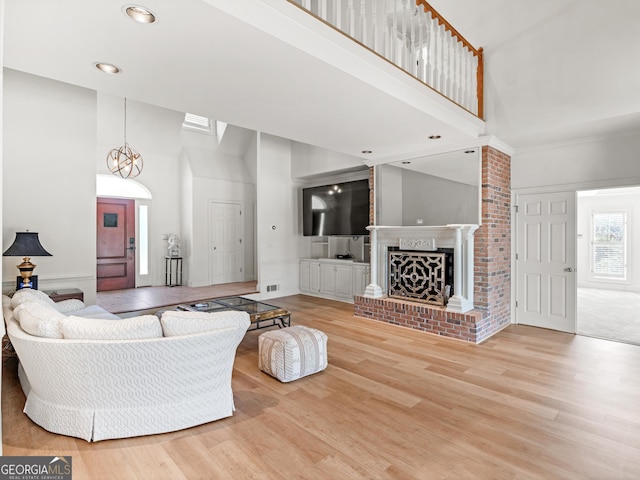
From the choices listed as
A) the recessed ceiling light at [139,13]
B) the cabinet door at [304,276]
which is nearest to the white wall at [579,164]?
the cabinet door at [304,276]

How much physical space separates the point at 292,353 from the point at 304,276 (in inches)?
172

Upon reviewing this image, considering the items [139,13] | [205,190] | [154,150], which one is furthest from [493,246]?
[154,150]

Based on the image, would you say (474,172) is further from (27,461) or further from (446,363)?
(27,461)

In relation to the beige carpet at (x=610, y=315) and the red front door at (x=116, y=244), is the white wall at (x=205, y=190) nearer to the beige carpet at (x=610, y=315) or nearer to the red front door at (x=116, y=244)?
the red front door at (x=116, y=244)

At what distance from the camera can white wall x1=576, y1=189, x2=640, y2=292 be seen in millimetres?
7789

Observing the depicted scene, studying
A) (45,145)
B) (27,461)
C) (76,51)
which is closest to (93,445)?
(27,461)

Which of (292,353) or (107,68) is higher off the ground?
(107,68)

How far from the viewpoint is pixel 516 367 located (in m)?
3.52

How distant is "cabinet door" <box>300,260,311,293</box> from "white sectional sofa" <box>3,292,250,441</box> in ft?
16.2

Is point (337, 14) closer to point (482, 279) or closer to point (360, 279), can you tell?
point (482, 279)

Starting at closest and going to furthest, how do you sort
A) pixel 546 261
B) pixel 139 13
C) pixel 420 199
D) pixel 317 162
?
pixel 139 13 < pixel 546 261 < pixel 420 199 < pixel 317 162

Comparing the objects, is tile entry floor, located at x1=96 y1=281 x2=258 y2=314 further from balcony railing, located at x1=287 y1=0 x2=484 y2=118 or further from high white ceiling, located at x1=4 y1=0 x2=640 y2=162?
balcony railing, located at x1=287 y1=0 x2=484 y2=118

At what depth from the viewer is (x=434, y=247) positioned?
4.92 meters

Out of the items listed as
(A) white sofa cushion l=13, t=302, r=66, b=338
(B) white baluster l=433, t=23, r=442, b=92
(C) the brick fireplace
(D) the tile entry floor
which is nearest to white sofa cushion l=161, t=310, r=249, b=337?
(A) white sofa cushion l=13, t=302, r=66, b=338
